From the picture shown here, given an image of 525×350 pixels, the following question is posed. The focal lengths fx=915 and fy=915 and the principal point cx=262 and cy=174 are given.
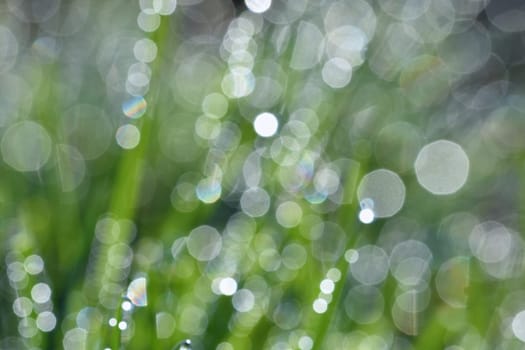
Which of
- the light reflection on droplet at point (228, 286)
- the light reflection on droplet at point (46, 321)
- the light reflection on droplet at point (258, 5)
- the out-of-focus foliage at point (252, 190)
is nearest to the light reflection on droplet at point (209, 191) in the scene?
the out-of-focus foliage at point (252, 190)

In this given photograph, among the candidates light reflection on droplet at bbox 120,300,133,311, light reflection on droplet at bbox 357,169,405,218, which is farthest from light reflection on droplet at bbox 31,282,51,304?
light reflection on droplet at bbox 357,169,405,218

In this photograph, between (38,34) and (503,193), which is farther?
(38,34)

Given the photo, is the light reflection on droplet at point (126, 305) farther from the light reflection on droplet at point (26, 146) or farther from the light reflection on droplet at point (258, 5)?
the light reflection on droplet at point (258, 5)

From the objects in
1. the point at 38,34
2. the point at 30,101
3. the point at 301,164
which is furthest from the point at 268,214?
the point at 38,34

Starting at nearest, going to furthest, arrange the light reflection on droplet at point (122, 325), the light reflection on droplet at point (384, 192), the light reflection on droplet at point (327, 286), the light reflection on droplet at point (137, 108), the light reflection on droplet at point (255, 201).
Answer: the light reflection on droplet at point (122, 325), the light reflection on droplet at point (327, 286), the light reflection on droplet at point (137, 108), the light reflection on droplet at point (255, 201), the light reflection on droplet at point (384, 192)

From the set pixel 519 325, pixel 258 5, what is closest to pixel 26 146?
pixel 519 325

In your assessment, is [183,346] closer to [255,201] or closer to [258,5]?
[255,201]

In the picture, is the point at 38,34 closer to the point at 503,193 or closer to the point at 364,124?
the point at 364,124

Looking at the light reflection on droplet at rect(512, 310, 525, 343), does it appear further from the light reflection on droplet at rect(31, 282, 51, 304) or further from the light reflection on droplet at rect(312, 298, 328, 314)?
the light reflection on droplet at rect(31, 282, 51, 304)
